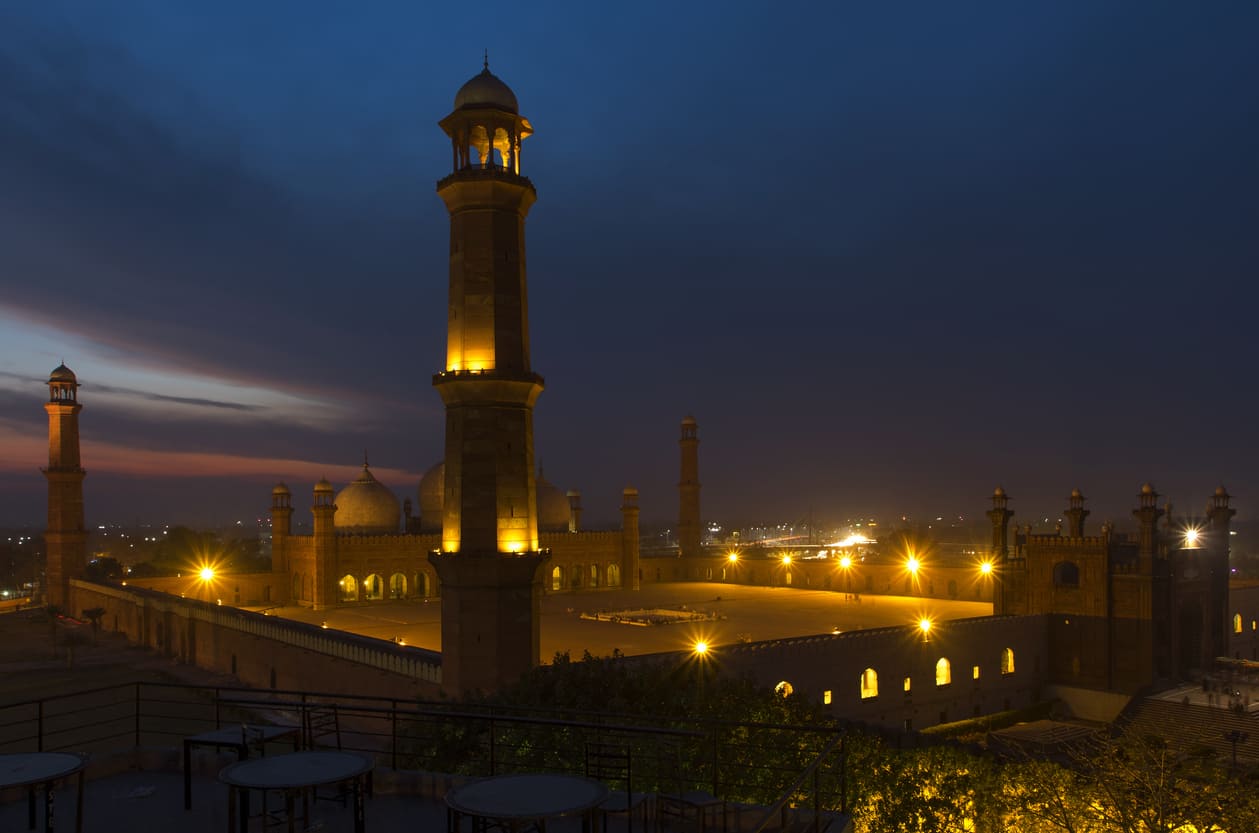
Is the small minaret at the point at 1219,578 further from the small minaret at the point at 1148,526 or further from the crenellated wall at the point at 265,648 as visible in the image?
the crenellated wall at the point at 265,648

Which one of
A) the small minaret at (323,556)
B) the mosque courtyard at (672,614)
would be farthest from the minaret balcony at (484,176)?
the small minaret at (323,556)

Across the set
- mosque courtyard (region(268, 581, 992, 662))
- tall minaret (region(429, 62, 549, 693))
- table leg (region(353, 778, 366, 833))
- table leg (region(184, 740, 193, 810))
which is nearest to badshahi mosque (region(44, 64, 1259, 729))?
tall minaret (region(429, 62, 549, 693))

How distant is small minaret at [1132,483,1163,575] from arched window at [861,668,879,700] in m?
14.1

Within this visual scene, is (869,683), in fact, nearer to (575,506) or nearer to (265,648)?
(265,648)

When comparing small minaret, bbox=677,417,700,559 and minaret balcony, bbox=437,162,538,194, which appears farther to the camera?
small minaret, bbox=677,417,700,559

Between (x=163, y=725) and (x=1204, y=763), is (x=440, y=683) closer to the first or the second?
(x=163, y=725)

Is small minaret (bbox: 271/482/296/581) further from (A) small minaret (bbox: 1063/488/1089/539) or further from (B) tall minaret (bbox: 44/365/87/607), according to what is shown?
(A) small minaret (bbox: 1063/488/1089/539)

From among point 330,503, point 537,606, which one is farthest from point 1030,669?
point 330,503

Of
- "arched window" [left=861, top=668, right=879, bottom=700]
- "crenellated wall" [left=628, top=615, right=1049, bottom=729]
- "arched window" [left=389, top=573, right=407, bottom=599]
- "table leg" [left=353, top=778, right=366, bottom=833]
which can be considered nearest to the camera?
"table leg" [left=353, top=778, right=366, bottom=833]

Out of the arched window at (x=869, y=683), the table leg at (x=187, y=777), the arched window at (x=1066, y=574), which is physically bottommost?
the arched window at (x=869, y=683)

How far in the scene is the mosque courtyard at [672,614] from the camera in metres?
31.7

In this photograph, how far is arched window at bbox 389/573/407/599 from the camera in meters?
46.3

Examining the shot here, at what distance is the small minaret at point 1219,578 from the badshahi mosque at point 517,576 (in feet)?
0.36

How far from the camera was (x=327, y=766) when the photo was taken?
8086 mm
